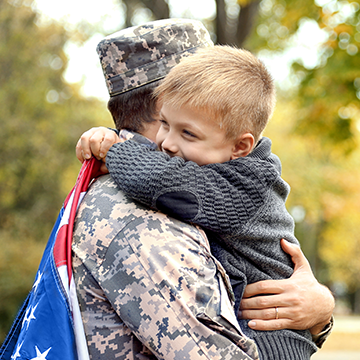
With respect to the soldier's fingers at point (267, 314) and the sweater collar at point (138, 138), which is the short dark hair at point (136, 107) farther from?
the soldier's fingers at point (267, 314)

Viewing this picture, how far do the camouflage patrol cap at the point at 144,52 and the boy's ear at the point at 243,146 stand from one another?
524 millimetres

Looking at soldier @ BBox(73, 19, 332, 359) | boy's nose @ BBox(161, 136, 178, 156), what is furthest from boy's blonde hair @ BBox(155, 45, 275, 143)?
soldier @ BBox(73, 19, 332, 359)

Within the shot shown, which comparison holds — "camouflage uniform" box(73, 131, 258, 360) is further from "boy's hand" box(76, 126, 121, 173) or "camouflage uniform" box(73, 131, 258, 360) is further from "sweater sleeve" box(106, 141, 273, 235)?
"boy's hand" box(76, 126, 121, 173)

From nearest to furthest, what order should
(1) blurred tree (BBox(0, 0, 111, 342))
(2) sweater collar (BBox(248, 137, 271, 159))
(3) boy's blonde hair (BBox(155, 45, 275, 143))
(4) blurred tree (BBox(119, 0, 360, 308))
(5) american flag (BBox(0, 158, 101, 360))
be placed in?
1. (5) american flag (BBox(0, 158, 101, 360))
2. (3) boy's blonde hair (BBox(155, 45, 275, 143))
3. (2) sweater collar (BBox(248, 137, 271, 159))
4. (4) blurred tree (BBox(119, 0, 360, 308))
5. (1) blurred tree (BBox(0, 0, 111, 342))

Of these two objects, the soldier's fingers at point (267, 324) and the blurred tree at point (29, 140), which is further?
the blurred tree at point (29, 140)

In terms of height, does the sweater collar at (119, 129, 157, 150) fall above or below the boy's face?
above

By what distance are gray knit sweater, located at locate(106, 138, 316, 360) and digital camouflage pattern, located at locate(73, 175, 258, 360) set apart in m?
0.08

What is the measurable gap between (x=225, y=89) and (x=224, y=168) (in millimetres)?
324

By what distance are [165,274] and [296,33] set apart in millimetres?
8415

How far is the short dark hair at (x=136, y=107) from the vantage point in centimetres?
213

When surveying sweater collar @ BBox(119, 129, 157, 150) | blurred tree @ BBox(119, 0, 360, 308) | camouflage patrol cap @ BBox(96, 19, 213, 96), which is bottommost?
sweater collar @ BBox(119, 129, 157, 150)

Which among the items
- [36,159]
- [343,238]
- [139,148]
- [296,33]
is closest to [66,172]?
[36,159]

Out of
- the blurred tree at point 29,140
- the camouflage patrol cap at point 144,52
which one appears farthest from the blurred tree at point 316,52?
the camouflage patrol cap at point 144,52

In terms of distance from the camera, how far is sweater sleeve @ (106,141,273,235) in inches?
63.5
